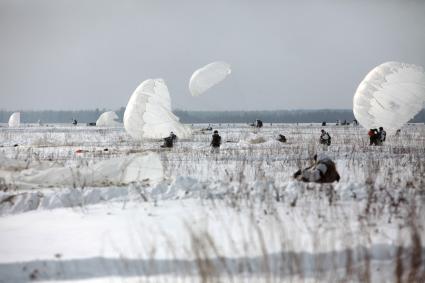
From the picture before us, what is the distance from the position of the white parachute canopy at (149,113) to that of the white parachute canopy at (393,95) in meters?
14.2

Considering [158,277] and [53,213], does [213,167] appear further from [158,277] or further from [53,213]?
[158,277]

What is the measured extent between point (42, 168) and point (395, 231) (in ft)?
30.1

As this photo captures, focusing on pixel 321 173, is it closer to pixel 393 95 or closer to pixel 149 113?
pixel 149 113

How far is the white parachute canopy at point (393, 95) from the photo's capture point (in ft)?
112

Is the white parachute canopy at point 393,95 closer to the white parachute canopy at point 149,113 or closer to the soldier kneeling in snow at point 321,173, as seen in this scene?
the white parachute canopy at point 149,113

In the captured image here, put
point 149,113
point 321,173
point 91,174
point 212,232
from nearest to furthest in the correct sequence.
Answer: point 212,232 → point 321,173 → point 91,174 → point 149,113

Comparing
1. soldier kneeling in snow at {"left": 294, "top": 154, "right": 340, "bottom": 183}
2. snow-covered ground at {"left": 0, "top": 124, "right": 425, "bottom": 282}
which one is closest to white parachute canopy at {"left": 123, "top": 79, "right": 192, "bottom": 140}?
snow-covered ground at {"left": 0, "top": 124, "right": 425, "bottom": 282}

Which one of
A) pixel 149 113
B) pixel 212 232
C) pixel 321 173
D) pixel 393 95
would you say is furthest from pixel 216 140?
pixel 212 232

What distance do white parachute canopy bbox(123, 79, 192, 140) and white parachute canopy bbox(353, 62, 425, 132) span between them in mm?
14184

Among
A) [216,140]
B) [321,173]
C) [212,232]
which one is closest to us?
[212,232]

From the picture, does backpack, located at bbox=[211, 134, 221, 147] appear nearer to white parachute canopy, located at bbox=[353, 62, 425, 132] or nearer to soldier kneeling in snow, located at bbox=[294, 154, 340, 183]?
soldier kneeling in snow, located at bbox=[294, 154, 340, 183]

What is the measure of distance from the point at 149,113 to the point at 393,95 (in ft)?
55.8

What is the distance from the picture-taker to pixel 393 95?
112ft

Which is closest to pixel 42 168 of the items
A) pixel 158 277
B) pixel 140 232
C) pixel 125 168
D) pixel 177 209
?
pixel 125 168
